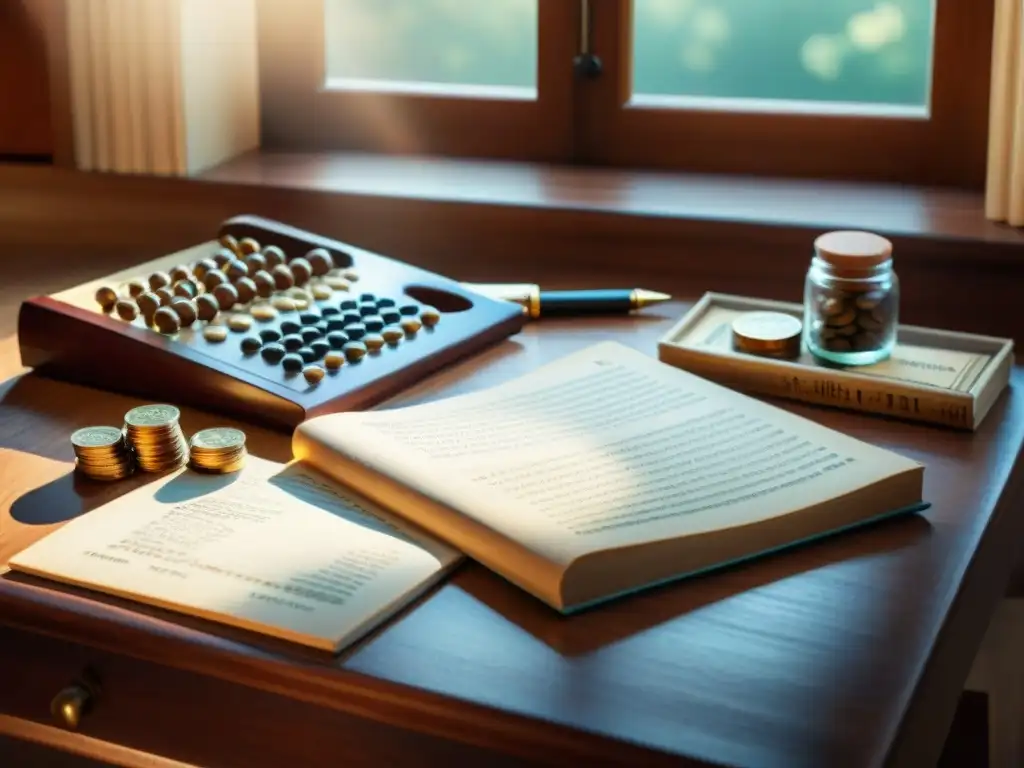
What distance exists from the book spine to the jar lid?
0.08 meters

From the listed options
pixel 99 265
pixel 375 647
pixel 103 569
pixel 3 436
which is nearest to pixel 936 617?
pixel 375 647

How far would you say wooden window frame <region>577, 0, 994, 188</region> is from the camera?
58.6 inches

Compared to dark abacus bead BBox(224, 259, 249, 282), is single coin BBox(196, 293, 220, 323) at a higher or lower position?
lower

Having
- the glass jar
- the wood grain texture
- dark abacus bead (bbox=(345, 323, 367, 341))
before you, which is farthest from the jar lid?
the wood grain texture

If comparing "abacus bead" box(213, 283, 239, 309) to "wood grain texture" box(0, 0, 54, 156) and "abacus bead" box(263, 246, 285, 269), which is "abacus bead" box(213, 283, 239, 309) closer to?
"abacus bead" box(263, 246, 285, 269)

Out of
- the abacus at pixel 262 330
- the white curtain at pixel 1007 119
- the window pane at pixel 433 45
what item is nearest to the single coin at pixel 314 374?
the abacus at pixel 262 330

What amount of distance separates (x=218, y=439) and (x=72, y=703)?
207 mm

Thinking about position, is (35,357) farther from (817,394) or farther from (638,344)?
(817,394)

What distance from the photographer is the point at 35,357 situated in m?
1.10

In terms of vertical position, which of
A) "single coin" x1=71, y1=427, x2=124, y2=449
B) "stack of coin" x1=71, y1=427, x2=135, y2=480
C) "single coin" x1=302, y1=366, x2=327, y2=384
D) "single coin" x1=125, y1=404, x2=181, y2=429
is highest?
"single coin" x1=302, y1=366, x2=327, y2=384

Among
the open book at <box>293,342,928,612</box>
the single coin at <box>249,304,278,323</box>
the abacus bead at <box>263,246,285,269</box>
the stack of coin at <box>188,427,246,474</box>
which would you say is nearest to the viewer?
the open book at <box>293,342,928,612</box>

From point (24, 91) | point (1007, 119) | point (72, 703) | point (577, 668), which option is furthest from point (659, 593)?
point (24, 91)

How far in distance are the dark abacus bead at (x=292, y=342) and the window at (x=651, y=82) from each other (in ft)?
2.35

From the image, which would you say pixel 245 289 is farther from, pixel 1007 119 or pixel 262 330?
pixel 1007 119
